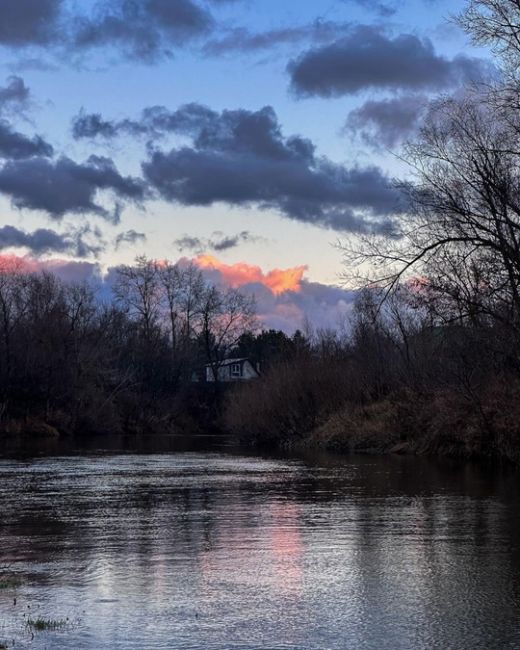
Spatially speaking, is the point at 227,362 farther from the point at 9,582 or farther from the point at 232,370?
the point at 9,582

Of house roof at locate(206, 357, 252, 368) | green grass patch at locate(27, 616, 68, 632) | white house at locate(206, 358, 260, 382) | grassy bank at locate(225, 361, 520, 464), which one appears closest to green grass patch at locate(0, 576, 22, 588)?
green grass patch at locate(27, 616, 68, 632)

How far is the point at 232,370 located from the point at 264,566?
119168mm

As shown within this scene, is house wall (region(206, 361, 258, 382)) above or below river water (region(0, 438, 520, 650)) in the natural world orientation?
above

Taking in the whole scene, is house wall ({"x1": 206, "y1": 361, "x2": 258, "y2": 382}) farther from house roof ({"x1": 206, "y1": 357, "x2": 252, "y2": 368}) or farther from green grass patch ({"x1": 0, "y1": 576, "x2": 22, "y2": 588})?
green grass patch ({"x1": 0, "y1": 576, "x2": 22, "y2": 588})

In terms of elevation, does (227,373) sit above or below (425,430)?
above

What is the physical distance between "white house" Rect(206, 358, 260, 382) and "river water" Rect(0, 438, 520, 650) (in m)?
86.7

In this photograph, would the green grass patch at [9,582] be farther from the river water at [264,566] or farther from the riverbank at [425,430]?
the riverbank at [425,430]

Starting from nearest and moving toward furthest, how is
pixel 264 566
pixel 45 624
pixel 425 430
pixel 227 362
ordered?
pixel 45 624 → pixel 264 566 → pixel 425 430 → pixel 227 362

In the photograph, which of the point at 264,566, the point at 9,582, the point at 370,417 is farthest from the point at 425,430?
the point at 9,582

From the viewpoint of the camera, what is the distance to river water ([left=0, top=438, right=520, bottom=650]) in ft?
26.9

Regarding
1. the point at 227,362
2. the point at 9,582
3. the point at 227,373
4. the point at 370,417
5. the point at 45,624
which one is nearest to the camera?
the point at 45,624

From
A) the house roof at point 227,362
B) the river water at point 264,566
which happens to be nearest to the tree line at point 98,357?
the house roof at point 227,362

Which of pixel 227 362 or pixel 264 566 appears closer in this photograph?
pixel 264 566

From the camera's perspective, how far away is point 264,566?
11.8m
